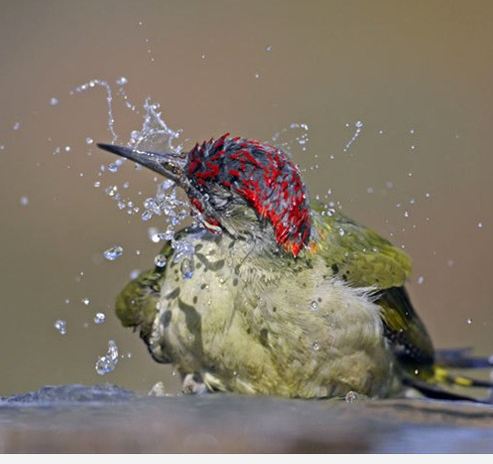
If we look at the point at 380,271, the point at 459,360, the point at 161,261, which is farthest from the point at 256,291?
the point at 459,360

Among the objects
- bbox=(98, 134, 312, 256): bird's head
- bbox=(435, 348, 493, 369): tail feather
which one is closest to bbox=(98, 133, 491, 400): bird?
bbox=(98, 134, 312, 256): bird's head

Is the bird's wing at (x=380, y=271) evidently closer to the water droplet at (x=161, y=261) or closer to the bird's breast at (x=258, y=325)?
the bird's breast at (x=258, y=325)

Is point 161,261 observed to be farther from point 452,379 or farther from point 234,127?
point 234,127

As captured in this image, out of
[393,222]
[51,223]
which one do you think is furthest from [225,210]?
[51,223]

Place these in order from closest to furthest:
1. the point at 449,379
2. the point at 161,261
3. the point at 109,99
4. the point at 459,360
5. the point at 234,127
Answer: the point at 161,261, the point at 109,99, the point at 449,379, the point at 459,360, the point at 234,127

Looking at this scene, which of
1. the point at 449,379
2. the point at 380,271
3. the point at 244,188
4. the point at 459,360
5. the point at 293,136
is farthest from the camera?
the point at 293,136

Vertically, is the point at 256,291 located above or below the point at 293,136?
below

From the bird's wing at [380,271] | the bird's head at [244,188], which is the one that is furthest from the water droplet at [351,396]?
the bird's head at [244,188]
